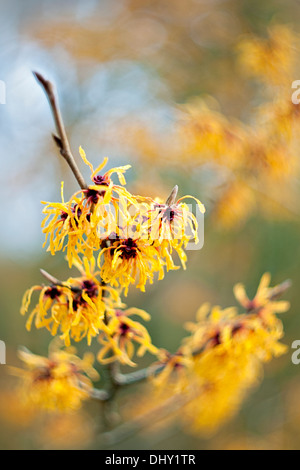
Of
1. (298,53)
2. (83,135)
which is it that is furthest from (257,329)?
(83,135)

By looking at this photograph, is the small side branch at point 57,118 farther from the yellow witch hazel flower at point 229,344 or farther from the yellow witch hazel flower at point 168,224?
the yellow witch hazel flower at point 229,344

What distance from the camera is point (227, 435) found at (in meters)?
2.64

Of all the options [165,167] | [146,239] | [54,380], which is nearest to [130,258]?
[146,239]

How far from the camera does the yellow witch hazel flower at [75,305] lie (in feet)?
2.19

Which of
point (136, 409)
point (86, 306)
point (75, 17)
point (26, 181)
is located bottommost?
point (86, 306)

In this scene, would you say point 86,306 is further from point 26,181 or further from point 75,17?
point 75,17

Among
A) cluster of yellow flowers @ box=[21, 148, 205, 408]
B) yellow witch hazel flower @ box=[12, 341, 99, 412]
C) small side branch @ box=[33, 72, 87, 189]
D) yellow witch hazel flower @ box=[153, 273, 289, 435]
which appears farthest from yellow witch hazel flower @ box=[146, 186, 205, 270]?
yellow witch hazel flower @ box=[12, 341, 99, 412]

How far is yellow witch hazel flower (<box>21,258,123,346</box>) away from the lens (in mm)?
667

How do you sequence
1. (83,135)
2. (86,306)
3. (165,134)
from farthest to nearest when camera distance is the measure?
1. (83,135)
2. (165,134)
3. (86,306)

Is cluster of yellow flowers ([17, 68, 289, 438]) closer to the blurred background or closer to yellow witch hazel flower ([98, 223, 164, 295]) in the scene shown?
yellow witch hazel flower ([98, 223, 164, 295])

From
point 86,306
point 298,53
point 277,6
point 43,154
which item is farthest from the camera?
point 43,154

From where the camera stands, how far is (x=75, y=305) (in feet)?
2.24

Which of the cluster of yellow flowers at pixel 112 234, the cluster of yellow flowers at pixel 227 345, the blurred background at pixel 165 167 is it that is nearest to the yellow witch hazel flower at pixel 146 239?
the cluster of yellow flowers at pixel 112 234

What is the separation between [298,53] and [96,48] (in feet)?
4.97
